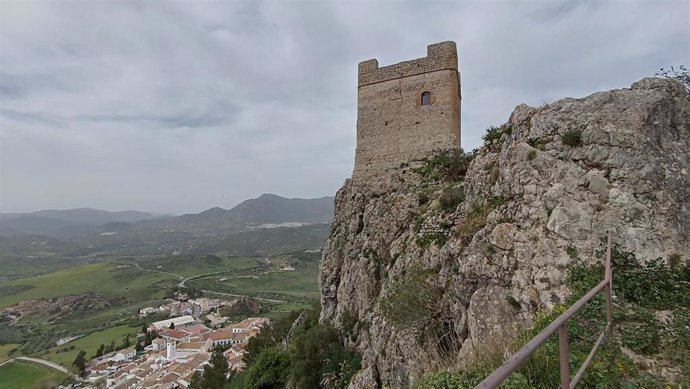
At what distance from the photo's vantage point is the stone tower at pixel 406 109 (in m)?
18.4

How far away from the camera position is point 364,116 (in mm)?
20453

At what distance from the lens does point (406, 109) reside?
63.3 feet

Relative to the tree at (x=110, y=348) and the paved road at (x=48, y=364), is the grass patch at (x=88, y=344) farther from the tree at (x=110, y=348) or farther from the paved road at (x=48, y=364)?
the tree at (x=110, y=348)

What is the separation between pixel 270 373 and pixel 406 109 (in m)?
17.8

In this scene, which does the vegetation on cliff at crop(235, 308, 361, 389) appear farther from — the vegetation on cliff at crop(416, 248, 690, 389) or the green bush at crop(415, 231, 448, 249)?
the vegetation on cliff at crop(416, 248, 690, 389)

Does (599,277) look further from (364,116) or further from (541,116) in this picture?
(364,116)

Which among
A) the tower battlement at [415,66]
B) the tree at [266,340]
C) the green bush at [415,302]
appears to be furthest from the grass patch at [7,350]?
the green bush at [415,302]

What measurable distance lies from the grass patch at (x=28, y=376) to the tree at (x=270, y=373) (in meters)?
55.9

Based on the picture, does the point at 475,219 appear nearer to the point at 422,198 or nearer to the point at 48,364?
the point at 422,198

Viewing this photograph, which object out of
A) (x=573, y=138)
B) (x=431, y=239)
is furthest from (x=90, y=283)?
(x=573, y=138)

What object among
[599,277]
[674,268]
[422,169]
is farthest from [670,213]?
[422,169]

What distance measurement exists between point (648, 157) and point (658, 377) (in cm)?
559

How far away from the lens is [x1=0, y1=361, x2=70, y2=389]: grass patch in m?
60.4

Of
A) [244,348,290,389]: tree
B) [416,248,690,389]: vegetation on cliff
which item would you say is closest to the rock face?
[416,248,690,389]: vegetation on cliff
